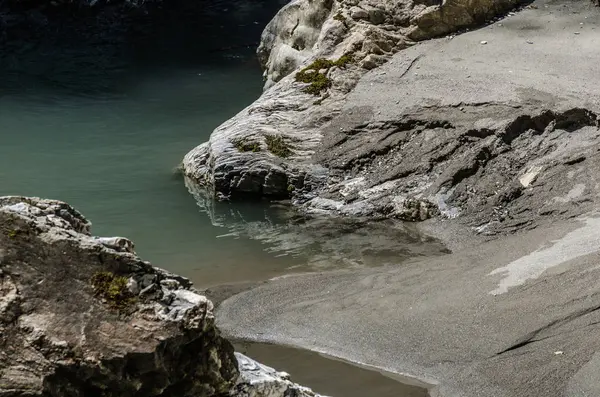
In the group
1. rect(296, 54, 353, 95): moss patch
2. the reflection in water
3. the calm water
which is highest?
rect(296, 54, 353, 95): moss patch

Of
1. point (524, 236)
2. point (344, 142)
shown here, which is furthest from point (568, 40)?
point (524, 236)

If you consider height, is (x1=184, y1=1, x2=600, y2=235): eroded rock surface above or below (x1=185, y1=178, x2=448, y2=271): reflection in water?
above

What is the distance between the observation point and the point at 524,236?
7973 mm

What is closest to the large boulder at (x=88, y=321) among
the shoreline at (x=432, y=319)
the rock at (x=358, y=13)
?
A: the shoreline at (x=432, y=319)

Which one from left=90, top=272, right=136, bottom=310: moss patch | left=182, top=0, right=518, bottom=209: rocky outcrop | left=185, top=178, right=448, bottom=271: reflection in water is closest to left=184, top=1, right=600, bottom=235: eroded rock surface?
left=182, top=0, right=518, bottom=209: rocky outcrop

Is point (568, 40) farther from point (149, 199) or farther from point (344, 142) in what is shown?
point (149, 199)

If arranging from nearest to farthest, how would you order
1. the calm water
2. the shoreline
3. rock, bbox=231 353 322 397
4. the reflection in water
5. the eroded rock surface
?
rock, bbox=231 353 322 397 < the shoreline < the reflection in water < the calm water < the eroded rock surface

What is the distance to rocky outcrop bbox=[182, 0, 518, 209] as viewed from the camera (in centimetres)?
1031

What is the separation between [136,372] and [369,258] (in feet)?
17.0

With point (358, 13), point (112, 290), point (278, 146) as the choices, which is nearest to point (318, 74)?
point (358, 13)

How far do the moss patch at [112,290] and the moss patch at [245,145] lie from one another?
695 centimetres

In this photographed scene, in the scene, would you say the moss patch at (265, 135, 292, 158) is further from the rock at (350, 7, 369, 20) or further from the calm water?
the rock at (350, 7, 369, 20)

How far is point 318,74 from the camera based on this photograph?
448 inches

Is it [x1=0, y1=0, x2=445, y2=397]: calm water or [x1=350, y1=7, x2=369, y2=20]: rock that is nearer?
[x1=0, y1=0, x2=445, y2=397]: calm water
